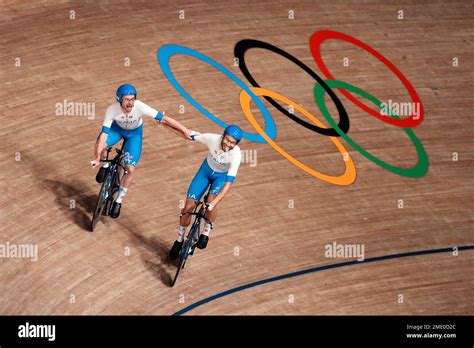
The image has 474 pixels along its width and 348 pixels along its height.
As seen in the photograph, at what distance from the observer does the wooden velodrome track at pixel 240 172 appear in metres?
8.53

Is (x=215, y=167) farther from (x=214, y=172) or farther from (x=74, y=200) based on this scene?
(x=74, y=200)

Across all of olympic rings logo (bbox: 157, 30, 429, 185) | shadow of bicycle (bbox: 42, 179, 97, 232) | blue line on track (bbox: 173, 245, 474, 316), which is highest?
olympic rings logo (bbox: 157, 30, 429, 185)

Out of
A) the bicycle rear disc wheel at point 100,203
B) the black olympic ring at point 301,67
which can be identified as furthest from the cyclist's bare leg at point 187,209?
the black olympic ring at point 301,67

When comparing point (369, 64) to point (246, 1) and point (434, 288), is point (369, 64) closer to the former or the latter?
point (246, 1)

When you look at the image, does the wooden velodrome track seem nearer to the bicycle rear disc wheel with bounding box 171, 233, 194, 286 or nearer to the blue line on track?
the blue line on track

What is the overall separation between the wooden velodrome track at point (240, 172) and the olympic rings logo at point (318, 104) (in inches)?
3.3

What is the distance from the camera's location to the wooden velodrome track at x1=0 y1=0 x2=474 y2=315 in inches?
336

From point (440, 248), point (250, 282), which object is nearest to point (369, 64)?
point (440, 248)

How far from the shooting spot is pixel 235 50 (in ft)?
37.9

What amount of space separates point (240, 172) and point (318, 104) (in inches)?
68.0

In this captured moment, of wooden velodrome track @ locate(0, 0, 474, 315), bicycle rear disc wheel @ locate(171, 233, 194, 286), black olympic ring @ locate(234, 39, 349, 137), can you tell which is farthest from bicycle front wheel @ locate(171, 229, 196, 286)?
black olympic ring @ locate(234, 39, 349, 137)

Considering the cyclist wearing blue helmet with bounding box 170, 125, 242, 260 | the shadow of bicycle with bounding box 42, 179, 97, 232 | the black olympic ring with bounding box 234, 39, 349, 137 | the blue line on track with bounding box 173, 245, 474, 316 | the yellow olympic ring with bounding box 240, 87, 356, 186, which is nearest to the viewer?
the cyclist wearing blue helmet with bounding box 170, 125, 242, 260

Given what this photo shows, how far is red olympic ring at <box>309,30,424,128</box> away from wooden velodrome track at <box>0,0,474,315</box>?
8cm

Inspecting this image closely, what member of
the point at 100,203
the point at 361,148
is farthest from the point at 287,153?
the point at 100,203
